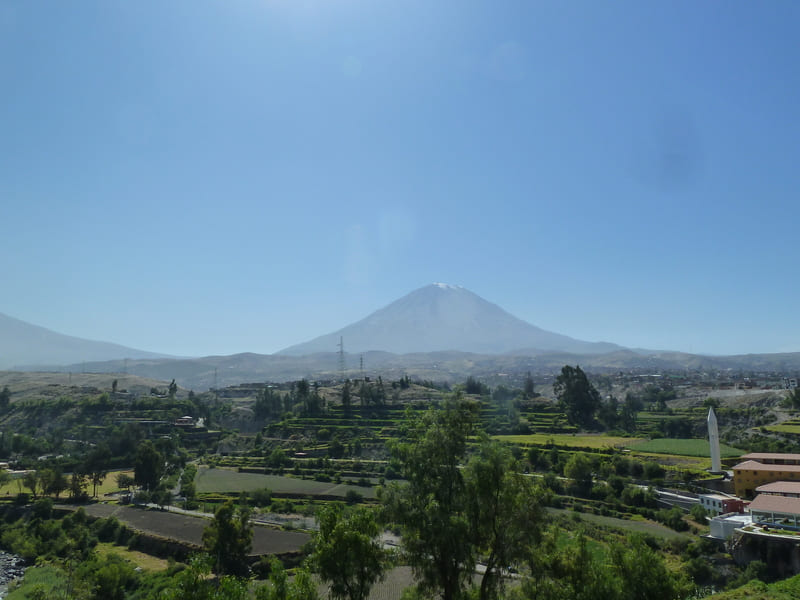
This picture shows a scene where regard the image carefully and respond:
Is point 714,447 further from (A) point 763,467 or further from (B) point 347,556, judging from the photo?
(B) point 347,556

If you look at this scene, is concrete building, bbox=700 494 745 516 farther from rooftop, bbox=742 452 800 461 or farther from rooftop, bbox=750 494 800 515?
rooftop, bbox=742 452 800 461

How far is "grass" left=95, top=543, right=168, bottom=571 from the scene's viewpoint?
27109 millimetres

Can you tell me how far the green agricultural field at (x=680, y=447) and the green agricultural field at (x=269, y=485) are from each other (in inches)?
1033

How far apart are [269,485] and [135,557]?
1498 cm

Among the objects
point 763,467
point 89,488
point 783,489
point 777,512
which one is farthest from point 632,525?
point 89,488

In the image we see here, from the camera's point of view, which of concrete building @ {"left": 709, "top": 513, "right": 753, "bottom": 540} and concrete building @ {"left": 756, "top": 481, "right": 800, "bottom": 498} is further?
concrete building @ {"left": 756, "top": 481, "right": 800, "bottom": 498}

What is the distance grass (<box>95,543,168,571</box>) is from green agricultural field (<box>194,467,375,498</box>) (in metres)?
10.6

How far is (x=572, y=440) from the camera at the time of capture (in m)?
49.6

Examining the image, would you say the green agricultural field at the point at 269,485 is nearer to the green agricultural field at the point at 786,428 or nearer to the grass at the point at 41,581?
the grass at the point at 41,581

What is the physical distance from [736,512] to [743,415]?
3577 centimetres

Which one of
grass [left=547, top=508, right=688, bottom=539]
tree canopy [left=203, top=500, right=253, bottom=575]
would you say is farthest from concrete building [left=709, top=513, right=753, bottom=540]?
tree canopy [left=203, top=500, right=253, bottom=575]

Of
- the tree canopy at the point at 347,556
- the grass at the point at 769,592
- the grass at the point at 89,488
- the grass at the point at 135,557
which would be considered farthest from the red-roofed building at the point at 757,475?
the grass at the point at 89,488

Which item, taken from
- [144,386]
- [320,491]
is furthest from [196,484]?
[144,386]

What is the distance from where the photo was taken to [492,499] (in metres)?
10.5
